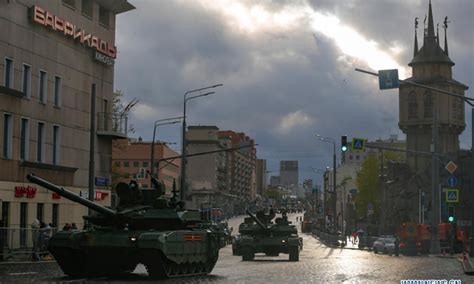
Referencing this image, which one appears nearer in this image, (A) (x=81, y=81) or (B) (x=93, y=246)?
(B) (x=93, y=246)

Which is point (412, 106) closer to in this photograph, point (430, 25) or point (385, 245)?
point (430, 25)

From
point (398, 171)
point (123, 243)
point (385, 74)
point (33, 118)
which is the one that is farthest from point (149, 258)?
point (398, 171)

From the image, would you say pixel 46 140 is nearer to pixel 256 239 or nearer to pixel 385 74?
pixel 256 239

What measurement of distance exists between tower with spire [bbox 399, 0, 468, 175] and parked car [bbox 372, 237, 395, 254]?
37.6 meters

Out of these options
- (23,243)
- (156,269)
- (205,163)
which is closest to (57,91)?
(23,243)

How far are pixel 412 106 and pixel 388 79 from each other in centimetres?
6889

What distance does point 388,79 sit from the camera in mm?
31531

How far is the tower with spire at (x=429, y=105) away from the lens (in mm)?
95875

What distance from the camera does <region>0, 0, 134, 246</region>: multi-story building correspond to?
39.2 metres

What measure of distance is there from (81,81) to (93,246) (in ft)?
84.1

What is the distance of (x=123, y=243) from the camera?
22.1 metres

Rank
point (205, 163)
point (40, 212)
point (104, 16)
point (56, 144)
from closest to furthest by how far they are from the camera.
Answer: point (40, 212) < point (56, 144) < point (104, 16) < point (205, 163)

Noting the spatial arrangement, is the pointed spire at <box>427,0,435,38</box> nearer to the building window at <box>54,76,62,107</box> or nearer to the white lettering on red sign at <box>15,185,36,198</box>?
the building window at <box>54,76,62,107</box>

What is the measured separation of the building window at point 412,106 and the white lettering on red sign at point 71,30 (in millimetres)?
55314
